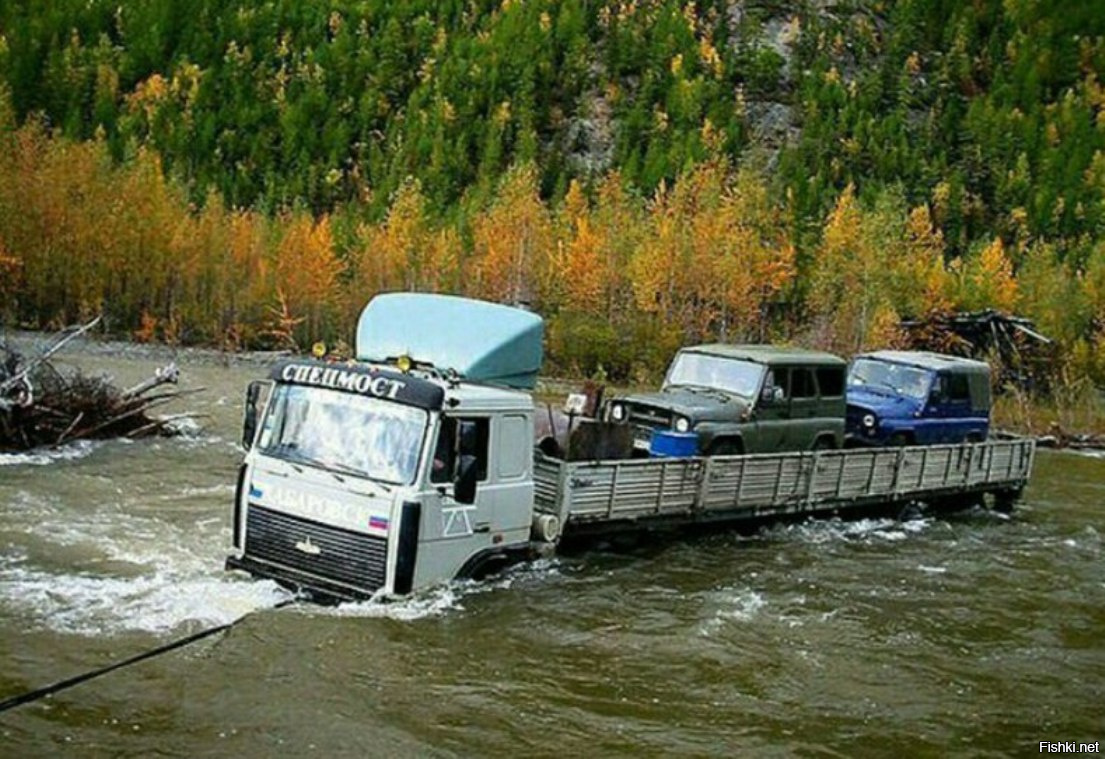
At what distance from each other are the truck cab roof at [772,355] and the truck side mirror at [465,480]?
24.4 ft

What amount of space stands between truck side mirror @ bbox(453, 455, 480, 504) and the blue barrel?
5107 millimetres

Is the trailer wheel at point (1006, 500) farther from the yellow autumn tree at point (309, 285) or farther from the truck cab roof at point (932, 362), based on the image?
the yellow autumn tree at point (309, 285)

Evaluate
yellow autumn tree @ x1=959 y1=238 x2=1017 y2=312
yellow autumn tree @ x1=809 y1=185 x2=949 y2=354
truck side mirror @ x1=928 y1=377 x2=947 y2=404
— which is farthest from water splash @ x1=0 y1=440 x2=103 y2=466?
yellow autumn tree @ x1=959 y1=238 x2=1017 y2=312

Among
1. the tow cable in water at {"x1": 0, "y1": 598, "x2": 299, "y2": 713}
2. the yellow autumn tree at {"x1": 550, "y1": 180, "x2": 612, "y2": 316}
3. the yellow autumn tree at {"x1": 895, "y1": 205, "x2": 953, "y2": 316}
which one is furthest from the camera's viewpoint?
the yellow autumn tree at {"x1": 895, "y1": 205, "x2": 953, "y2": 316}

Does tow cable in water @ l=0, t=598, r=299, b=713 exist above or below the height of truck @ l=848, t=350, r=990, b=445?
below

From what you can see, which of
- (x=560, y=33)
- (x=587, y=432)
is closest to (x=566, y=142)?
(x=560, y=33)

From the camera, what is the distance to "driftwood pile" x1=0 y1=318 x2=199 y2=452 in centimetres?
2053

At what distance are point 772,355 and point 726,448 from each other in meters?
1.94

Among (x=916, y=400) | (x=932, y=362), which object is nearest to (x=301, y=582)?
(x=916, y=400)

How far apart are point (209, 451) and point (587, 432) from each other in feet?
35.9

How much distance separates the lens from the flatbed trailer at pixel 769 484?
46.3 ft

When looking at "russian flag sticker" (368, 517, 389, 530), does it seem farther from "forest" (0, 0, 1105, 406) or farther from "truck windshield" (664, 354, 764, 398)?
"forest" (0, 0, 1105, 406)

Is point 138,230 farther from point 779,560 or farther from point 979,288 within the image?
point 779,560

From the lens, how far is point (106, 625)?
1121 cm
